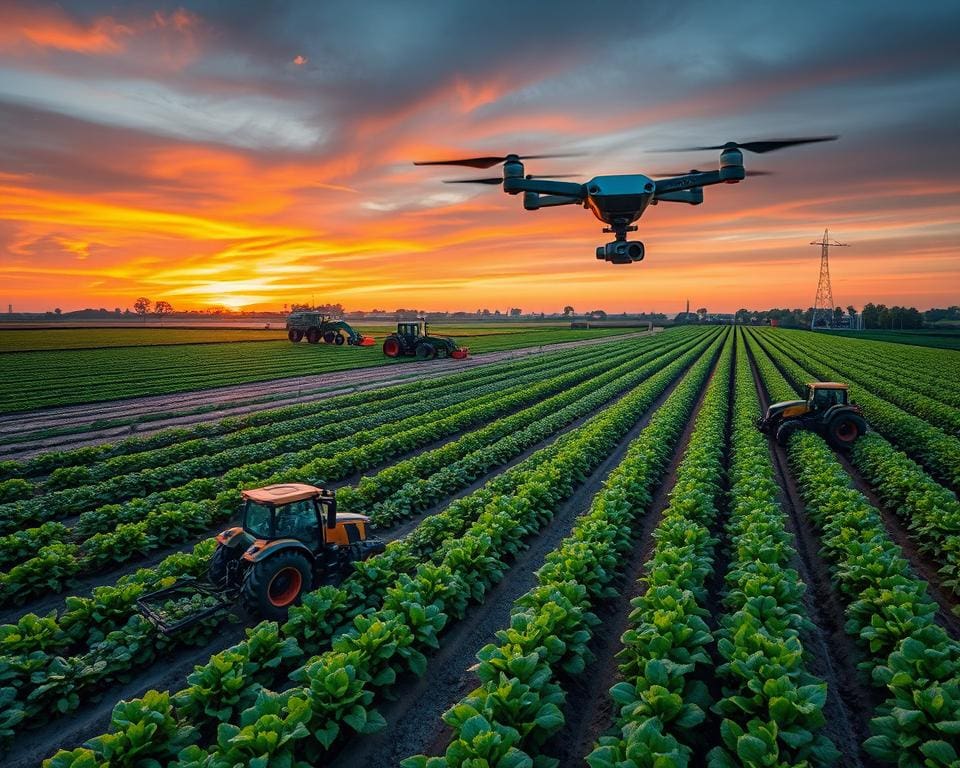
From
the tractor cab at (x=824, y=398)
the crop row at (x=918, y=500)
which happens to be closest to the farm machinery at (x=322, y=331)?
the tractor cab at (x=824, y=398)

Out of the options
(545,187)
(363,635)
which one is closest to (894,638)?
(363,635)

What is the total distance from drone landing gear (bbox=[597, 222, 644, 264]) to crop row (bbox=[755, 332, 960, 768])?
731cm

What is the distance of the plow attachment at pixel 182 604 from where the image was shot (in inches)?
299

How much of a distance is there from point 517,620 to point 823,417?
1669 centimetres

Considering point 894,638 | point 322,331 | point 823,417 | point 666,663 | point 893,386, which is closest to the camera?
point 666,663

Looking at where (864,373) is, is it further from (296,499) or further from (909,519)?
(296,499)

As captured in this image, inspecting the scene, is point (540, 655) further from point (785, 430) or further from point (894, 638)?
point (785, 430)

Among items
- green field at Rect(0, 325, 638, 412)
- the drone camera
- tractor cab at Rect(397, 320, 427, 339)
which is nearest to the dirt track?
green field at Rect(0, 325, 638, 412)

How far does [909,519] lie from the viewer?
42.4ft

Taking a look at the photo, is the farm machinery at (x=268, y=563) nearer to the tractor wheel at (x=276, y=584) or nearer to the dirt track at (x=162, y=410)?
the tractor wheel at (x=276, y=584)

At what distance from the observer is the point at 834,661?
785 centimetres

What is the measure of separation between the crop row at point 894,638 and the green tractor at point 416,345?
41143 mm

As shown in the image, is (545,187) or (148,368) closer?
(545,187)

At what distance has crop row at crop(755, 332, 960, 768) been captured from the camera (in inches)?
204
